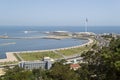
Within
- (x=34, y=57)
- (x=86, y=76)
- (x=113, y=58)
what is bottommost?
(x=34, y=57)

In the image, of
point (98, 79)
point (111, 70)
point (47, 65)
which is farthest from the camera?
point (47, 65)

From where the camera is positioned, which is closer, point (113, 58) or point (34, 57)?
point (113, 58)

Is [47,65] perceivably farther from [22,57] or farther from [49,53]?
[49,53]

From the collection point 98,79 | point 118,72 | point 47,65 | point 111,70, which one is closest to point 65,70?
point 98,79

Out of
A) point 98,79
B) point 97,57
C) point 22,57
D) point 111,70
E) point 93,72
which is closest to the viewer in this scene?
point 111,70

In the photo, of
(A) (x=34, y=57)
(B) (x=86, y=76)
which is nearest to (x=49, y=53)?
(A) (x=34, y=57)

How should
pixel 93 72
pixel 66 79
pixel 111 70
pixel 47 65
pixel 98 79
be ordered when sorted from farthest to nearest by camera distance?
pixel 47 65 < pixel 93 72 < pixel 98 79 < pixel 66 79 < pixel 111 70

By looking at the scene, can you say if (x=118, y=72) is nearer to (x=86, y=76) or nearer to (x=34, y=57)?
(x=86, y=76)

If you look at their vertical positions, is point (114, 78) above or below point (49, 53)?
above

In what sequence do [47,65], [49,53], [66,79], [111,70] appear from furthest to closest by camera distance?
[49,53], [47,65], [66,79], [111,70]
